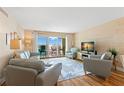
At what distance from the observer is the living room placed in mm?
2918

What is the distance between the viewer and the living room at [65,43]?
9.57 ft

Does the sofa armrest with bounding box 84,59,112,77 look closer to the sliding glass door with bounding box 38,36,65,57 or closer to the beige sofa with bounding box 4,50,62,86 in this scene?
the beige sofa with bounding box 4,50,62,86

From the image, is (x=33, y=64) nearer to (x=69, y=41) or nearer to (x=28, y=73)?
(x=28, y=73)

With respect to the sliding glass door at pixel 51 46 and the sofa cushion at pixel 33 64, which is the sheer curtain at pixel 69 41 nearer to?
the sliding glass door at pixel 51 46

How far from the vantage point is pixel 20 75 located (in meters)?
2.06

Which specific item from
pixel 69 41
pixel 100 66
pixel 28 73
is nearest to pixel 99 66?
pixel 100 66

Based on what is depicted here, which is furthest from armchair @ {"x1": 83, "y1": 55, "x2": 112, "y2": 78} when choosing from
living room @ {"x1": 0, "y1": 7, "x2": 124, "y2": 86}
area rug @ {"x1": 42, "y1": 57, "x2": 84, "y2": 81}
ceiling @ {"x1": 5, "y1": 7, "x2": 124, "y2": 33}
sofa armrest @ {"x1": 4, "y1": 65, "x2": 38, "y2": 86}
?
sofa armrest @ {"x1": 4, "y1": 65, "x2": 38, "y2": 86}

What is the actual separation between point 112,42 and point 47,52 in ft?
17.0

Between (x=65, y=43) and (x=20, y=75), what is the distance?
7.20 meters
